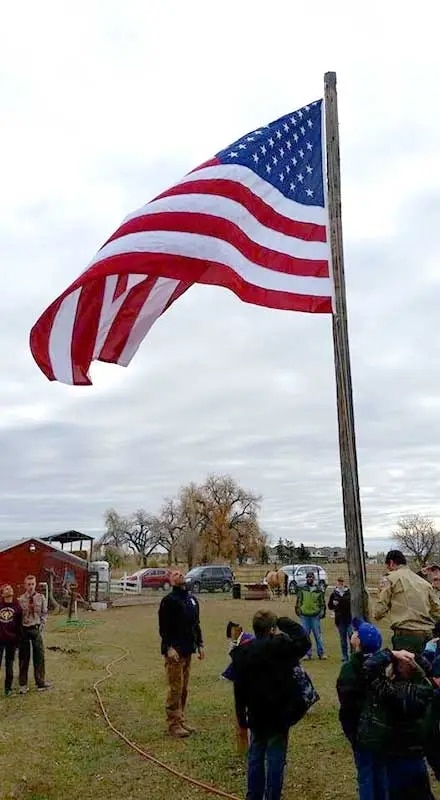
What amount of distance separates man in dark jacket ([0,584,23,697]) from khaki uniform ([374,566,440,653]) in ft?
20.9

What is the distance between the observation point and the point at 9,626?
11156 mm

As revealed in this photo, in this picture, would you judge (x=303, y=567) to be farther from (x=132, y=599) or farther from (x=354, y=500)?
(x=354, y=500)

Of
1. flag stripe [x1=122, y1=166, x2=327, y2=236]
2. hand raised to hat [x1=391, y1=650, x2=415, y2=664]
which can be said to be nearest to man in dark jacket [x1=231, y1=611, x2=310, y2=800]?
hand raised to hat [x1=391, y1=650, x2=415, y2=664]

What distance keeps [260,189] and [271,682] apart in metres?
3.81

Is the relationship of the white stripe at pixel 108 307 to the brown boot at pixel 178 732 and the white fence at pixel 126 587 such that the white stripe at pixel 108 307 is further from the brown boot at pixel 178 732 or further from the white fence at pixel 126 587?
the white fence at pixel 126 587

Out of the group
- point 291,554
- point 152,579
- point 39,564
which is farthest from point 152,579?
point 291,554

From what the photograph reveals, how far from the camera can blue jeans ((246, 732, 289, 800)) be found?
209 inches

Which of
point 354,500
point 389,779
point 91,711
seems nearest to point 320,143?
point 354,500

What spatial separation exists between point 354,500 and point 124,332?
2602mm

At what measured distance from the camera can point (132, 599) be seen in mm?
37375

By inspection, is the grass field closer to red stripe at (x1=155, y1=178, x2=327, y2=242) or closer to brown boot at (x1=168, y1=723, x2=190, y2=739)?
brown boot at (x1=168, y1=723, x2=190, y2=739)

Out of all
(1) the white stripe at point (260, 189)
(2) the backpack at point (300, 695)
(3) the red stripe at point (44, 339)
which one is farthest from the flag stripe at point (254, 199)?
(2) the backpack at point (300, 695)

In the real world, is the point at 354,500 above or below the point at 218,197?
below

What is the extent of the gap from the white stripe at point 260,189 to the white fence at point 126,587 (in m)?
37.0
